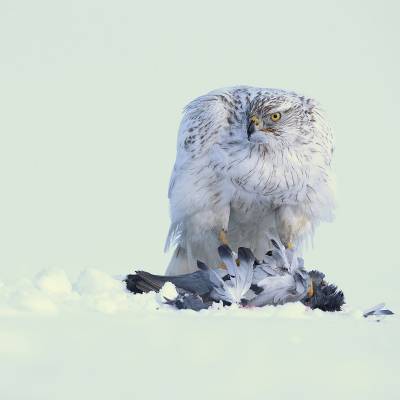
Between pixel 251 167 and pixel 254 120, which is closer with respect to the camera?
pixel 254 120

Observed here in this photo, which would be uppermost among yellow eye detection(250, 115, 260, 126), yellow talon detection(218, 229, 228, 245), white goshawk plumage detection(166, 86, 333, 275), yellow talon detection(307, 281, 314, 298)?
yellow eye detection(250, 115, 260, 126)

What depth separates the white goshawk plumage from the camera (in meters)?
6.09

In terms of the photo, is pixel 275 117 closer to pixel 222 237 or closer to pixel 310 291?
pixel 222 237

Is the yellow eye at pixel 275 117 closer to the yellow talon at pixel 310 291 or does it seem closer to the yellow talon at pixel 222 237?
the yellow talon at pixel 222 237

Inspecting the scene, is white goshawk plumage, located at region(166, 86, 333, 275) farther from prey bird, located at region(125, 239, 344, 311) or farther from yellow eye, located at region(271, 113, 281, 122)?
prey bird, located at region(125, 239, 344, 311)

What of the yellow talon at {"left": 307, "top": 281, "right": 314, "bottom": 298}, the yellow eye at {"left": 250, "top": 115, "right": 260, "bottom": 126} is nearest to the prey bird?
the yellow talon at {"left": 307, "top": 281, "right": 314, "bottom": 298}

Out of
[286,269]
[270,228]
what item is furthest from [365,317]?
[270,228]

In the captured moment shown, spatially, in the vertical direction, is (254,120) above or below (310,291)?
above

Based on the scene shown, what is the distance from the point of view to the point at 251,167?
20.0 feet

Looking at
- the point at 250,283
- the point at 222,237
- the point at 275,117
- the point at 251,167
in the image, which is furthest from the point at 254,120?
the point at 250,283

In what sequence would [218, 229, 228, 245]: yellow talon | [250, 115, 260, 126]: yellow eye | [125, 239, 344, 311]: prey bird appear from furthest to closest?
1. [218, 229, 228, 245]: yellow talon
2. [250, 115, 260, 126]: yellow eye
3. [125, 239, 344, 311]: prey bird

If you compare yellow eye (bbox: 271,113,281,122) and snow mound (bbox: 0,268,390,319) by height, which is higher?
yellow eye (bbox: 271,113,281,122)

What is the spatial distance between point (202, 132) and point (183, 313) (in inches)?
76.8

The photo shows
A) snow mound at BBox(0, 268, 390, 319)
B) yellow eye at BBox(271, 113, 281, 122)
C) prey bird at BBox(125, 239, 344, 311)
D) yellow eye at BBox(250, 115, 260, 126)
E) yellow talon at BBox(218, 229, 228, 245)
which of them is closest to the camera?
snow mound at BBox(0, 268, 390, 319)
